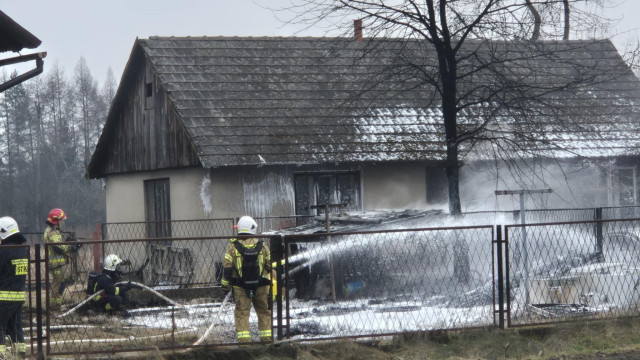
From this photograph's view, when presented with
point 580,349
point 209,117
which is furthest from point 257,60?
point 580,349

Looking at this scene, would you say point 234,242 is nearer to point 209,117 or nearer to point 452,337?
point 452,337

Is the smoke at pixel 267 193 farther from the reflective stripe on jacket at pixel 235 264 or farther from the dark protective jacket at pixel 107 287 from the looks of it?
the reflective stripe on jacket at pixel 235 264

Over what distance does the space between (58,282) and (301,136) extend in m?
6.35

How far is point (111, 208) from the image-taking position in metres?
20.8

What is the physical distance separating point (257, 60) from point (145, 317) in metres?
9.42

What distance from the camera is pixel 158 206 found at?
61.9 ft

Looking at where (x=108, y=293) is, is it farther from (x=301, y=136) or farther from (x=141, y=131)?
(x=141, y=131)

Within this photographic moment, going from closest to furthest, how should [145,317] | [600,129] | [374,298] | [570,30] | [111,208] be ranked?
[374,298]
[145,317]
[570,30]
[600,129]
[111,208]

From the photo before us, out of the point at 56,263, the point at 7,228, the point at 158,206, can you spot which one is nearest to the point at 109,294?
the point at 56,263

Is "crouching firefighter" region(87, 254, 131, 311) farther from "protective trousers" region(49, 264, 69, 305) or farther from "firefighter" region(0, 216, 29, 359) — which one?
"firefighter" region(0, 216, 29, 359)

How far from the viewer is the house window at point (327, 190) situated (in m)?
17.5

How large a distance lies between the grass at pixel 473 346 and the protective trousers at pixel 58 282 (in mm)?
3912

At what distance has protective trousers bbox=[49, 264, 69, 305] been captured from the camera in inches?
454

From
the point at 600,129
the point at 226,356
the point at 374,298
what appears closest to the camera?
the point at 226,356
